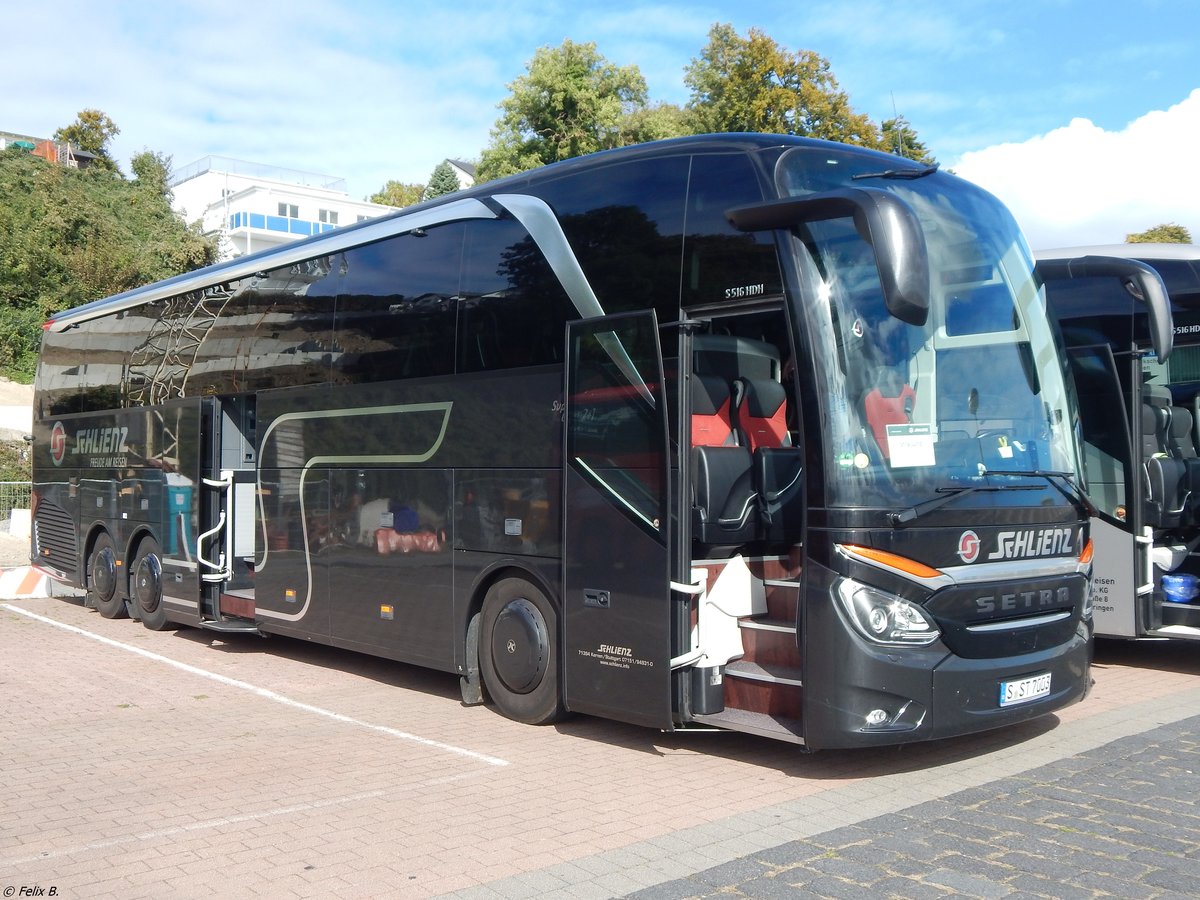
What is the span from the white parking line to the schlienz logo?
335 centimetres

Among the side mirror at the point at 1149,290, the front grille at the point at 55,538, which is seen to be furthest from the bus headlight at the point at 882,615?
the front grille at the point at 55,538

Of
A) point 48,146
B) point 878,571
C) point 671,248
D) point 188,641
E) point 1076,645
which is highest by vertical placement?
point 48,146

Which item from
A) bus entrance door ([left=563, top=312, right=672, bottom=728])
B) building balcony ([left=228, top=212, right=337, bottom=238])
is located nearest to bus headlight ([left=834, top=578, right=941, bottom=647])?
bus entrance door ([left=563, top=312, right=672, bottom=728])

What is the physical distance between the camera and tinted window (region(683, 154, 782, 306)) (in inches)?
263

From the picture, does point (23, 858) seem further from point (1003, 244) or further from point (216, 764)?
point (1003, 244)

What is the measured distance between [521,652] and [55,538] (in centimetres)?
1082

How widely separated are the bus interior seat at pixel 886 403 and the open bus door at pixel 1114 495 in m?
4.07

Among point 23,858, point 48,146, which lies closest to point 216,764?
point 23,858

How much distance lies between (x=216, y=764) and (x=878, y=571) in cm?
440

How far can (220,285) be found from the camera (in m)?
12.4

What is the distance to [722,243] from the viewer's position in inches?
273

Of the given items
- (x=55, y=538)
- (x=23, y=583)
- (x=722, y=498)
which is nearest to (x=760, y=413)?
(x=722, y=498)

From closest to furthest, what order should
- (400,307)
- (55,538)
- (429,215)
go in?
1. (429,215)
2. (400,307)
3. (55,538)

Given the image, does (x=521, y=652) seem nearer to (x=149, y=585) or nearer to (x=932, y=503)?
(x=932, y=503)
